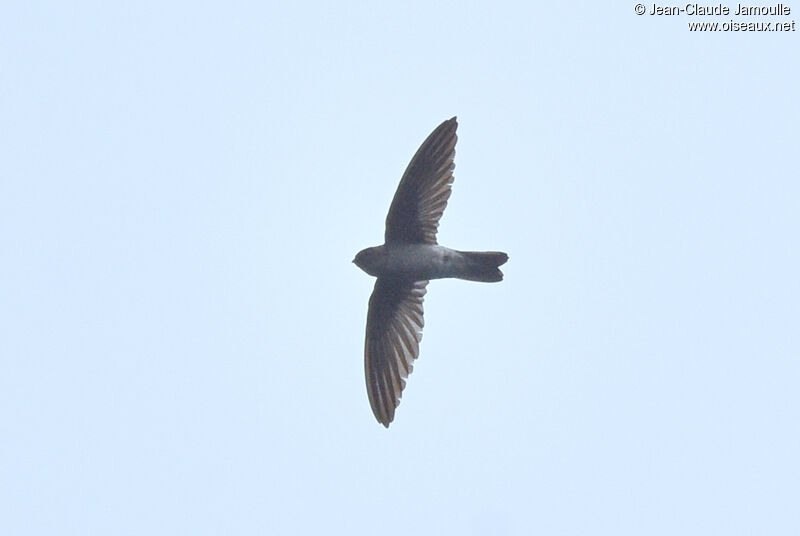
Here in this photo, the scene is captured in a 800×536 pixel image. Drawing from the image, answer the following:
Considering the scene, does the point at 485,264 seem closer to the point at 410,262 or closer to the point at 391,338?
the point at 410,262

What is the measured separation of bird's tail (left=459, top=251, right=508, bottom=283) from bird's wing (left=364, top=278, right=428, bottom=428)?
0.85 m

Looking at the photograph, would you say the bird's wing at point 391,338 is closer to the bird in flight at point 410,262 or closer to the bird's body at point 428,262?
the bird in flight at point 410,262

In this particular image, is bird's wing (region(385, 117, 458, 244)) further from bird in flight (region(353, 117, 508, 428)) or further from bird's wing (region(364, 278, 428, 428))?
bird's wing (region(364, 278, 428, 428))

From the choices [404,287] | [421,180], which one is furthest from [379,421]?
[421,180]

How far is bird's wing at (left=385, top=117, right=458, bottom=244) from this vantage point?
13.4m

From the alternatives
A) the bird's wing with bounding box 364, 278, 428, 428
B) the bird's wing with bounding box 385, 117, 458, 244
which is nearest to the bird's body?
the bird's wing with bounding box 385, 117, 458, 244

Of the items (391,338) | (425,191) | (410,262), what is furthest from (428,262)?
(391,338)

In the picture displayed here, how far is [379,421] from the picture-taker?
45.0ft

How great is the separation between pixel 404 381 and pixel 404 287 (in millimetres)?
957

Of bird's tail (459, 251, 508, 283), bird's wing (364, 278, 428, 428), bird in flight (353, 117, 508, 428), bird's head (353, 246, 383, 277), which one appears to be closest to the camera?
bird's tail (459, 251, 508, 283)

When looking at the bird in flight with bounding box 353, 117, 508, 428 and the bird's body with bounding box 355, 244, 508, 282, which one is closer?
the bird's body with bounding box 355, 244, 508, 282

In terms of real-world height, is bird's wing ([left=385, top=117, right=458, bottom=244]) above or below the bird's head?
above

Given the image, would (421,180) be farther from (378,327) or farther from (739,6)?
(739,6)

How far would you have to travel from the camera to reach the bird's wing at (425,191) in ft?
44.1
